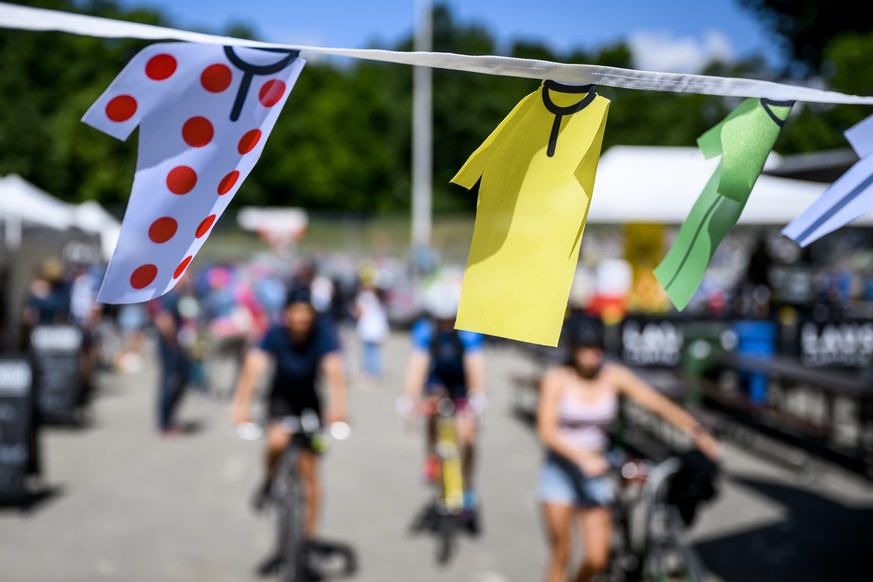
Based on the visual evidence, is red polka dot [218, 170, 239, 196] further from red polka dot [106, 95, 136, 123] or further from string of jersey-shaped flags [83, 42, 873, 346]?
red polka dot [106, 95, 136, 123]

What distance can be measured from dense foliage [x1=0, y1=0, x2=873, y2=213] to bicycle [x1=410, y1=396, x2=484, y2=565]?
84.1 ft

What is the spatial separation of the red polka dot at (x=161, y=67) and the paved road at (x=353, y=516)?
14.1 ft

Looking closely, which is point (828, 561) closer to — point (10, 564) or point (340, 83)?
point (10, 564)

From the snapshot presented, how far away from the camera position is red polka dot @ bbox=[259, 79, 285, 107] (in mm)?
1754

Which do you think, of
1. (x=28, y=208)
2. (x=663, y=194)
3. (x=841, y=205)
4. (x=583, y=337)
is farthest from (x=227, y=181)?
(x=28, y=208)

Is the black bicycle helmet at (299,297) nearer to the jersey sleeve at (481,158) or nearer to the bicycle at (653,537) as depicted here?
the bicycle at (653,537)

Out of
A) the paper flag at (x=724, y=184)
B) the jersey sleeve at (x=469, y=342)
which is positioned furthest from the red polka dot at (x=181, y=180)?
the jersey sleeve at (x=469, y=342)

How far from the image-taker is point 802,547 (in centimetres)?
593

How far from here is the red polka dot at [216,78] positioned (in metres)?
1.72

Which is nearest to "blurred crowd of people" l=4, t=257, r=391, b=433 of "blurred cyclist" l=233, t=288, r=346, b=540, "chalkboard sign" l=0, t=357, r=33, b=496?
"chalkboard sign" l=0, t=357, r=33, b=496

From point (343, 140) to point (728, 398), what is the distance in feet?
161

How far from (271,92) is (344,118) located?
56.0 meters

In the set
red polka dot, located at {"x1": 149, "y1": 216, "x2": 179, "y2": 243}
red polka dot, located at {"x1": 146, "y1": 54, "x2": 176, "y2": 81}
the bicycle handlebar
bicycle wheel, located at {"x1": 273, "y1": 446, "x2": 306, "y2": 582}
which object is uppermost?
red polka dot, located at {"x1": 146, "y1": 54, "x2": 176, "y2": 81}

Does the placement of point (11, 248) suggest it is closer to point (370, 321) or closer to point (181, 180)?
point (370, 321)
